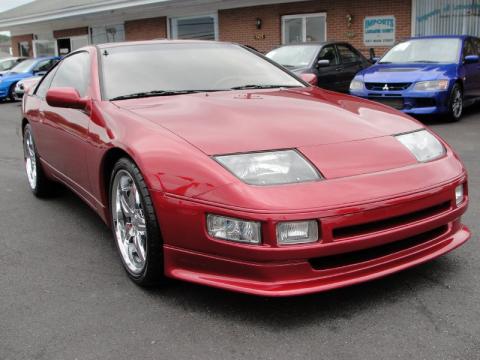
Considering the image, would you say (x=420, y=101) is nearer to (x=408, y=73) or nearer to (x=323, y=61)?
(x=408, y=73)

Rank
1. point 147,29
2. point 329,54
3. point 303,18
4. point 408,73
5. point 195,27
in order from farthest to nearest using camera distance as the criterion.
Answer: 1. point 147,29
2. point 195,27
3. point 303,18
4. point 329,54
5. point 408,73

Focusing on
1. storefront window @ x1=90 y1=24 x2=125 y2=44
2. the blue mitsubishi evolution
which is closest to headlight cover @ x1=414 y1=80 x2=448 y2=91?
the blue mitsubishi evolution

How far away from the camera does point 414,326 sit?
2422 mm

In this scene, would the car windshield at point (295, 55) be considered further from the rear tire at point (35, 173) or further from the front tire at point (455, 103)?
the rear tire at point (35, 173)

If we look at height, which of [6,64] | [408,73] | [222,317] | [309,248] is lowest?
[222,317]

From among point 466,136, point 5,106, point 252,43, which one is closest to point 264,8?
point 252,43

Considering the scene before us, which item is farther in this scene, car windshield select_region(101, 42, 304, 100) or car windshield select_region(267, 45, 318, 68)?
car windshield select_region(267, 45, 318, 68)

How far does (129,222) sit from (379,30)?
42.8ft

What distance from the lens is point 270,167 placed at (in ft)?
8.29

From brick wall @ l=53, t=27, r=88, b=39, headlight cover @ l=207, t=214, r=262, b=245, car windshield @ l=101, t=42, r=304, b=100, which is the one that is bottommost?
headlight cover @ l=207, t=214, r=262, b=245

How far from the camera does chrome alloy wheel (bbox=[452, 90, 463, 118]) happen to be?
8.77 meters

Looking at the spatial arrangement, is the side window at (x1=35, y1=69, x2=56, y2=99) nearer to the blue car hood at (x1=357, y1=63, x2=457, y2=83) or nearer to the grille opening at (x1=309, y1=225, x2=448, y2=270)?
the grille opening at (x1=309, y1=225, x2=448, y2=270)

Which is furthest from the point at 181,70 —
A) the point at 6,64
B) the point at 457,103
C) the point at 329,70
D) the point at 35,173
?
the point at 6,64

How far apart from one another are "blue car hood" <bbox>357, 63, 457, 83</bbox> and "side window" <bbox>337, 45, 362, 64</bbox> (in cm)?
246
